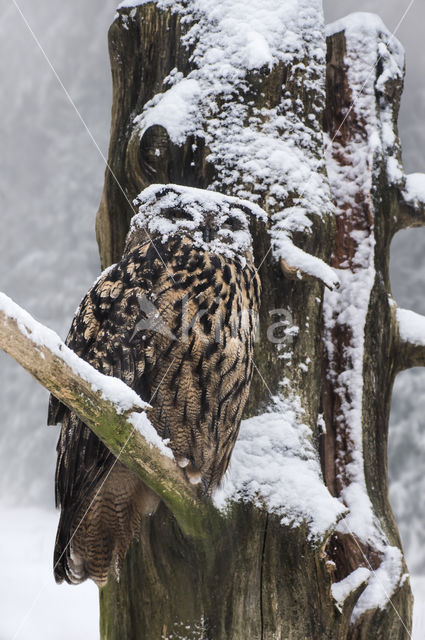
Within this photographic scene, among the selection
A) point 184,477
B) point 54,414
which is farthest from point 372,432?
point 54,414

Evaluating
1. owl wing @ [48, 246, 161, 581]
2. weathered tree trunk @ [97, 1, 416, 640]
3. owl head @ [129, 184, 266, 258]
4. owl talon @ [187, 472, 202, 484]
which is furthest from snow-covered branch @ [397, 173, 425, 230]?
owl talon @ [187, 472, 202, 484]

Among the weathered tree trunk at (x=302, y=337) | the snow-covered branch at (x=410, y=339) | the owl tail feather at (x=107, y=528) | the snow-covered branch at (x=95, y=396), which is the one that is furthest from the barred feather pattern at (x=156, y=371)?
the snow-covered branch at (x=410, y=339)

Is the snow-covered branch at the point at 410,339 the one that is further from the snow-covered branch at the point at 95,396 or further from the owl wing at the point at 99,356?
the snow-covered branch at the point at 95,396

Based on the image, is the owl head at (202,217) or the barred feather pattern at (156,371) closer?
the barred feather pattern at (156,371)

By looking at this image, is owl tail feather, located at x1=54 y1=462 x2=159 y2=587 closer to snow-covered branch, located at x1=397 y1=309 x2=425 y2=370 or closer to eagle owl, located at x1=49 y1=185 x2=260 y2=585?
eagle owl, located at x1=49 y1=185 x2=260 y2=585

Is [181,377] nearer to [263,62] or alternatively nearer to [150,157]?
[150,157]

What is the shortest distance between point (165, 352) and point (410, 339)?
933 millimetres

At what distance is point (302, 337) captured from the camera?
6.10ft

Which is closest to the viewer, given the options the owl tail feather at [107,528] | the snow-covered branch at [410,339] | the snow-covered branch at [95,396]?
the snow-covered branch at [95,396]

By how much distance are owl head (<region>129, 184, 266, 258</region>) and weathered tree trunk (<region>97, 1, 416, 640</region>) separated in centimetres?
8

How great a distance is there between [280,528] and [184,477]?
1.00ft

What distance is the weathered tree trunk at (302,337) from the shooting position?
1578 millimetres

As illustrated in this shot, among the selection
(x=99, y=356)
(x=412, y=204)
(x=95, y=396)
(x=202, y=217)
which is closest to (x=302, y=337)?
(x=202, y=217)

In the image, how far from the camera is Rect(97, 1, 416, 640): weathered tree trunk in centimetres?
158
